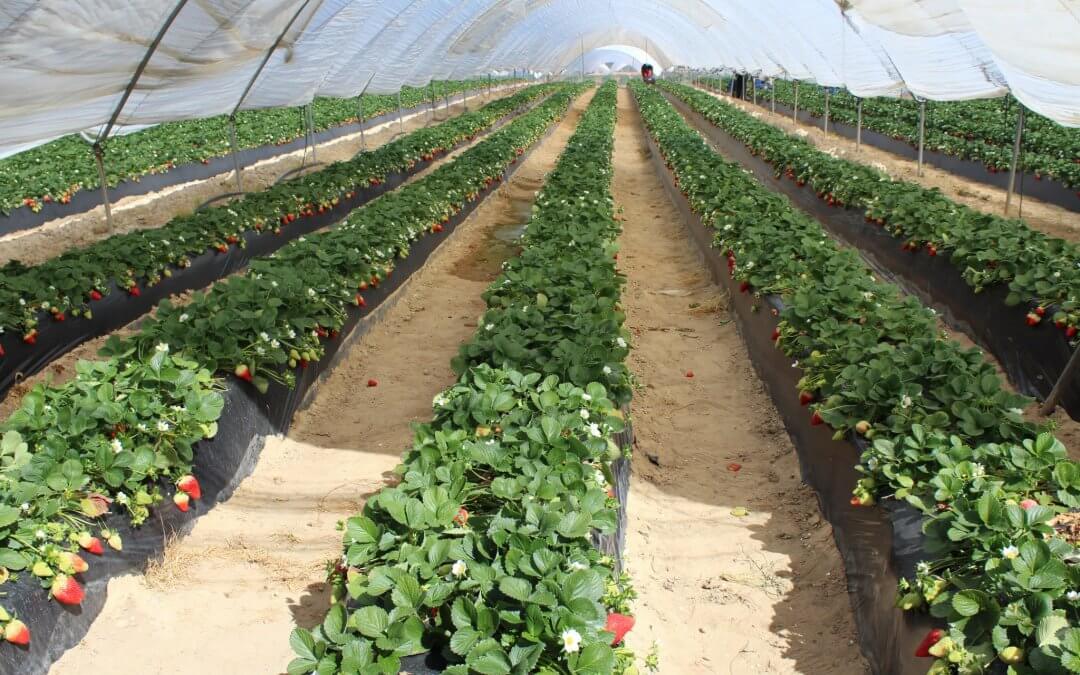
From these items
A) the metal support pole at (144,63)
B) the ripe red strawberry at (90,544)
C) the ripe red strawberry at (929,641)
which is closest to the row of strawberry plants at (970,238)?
the ripe red strawberry at (929,641)

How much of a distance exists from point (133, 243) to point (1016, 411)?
698 centimetres

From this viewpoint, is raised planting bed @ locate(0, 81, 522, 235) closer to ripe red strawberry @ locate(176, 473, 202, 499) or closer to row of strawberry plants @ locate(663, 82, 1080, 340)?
ripe red strawberry @ locate(176, 473, 202, 499)

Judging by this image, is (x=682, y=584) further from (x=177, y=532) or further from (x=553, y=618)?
(x=177, y=532)

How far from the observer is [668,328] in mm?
7055

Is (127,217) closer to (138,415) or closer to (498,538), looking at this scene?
(138,415)

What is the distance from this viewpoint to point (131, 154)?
587 inches

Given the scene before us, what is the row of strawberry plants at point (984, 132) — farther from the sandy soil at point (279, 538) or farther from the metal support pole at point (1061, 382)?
the sandy soil at point (279, 538)

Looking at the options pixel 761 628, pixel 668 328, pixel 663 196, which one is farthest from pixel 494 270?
pixel 761 628

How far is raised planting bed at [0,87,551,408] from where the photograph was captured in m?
5.70

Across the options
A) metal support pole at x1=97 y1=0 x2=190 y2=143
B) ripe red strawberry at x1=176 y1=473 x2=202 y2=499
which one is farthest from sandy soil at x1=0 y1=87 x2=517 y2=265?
ripe red strawberry at x1=176 y1=473 x2=202 y2=499

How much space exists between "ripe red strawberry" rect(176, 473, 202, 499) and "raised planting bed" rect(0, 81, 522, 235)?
927cm

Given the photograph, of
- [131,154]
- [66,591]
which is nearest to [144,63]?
[66,591]

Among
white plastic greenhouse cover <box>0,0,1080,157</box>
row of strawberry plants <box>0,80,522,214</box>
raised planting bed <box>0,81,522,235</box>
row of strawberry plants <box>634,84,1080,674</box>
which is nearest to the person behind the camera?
row of strawberry plants <box>634,84,1080,674</box>

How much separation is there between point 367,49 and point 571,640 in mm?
14887
